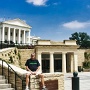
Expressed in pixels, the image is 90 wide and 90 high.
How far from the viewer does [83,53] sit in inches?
2174

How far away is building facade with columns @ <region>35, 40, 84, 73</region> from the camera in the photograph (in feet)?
147

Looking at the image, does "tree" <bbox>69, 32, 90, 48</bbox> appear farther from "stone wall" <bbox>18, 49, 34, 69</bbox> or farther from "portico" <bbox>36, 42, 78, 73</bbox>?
"stone wall" <bbox>18, 49, 34, 69</bbox>

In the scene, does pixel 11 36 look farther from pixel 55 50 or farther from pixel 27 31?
pixel 55 50

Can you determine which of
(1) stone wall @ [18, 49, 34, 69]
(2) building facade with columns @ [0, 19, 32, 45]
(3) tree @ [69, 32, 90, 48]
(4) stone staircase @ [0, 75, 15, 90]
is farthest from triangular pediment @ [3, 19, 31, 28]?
(4) stone staircase @ [0, 75, 15, 90]

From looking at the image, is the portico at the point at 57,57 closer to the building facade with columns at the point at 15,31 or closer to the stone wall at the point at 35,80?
the stone wall at the point at 35,80

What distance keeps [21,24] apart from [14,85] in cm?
8140

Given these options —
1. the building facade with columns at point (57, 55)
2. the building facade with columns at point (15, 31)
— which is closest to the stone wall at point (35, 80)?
the building facade with columns at point (57, 55)

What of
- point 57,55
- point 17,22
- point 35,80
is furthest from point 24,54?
point 17,22

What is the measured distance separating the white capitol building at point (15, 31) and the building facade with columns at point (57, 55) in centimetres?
3918

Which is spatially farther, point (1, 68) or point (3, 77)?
point (1, 68)

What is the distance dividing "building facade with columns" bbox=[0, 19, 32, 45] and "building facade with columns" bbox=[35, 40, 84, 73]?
39.2 meters

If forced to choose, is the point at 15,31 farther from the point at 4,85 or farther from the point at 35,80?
the point at 35,80

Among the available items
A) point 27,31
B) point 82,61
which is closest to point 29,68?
point 82,61

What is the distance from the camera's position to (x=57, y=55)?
160 feet
